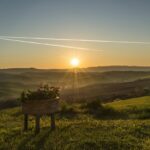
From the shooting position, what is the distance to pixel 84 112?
28.4 meters

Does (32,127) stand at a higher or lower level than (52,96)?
lower

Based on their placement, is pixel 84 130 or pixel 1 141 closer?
pixel 1 141

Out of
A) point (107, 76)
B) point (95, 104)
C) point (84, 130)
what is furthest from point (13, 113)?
point (107, 76)

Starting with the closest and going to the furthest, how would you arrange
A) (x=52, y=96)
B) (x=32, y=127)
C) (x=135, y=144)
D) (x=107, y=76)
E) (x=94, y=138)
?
(x=135, y=144)
(x=94, y=138)
(x=52, y=96)
(x=32, y=127)
(x=107, y=76)

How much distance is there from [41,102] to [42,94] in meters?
0.55

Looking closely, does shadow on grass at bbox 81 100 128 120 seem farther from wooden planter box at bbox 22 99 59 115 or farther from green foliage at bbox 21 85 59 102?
wooden planter box at bbox 22 99 59 115

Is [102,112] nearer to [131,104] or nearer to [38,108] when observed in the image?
[131,104]

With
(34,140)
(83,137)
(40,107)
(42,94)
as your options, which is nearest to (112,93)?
(42,94)

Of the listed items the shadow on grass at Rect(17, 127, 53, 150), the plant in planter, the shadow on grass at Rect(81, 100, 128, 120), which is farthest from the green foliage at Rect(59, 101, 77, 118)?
the shadow on grass at Rect(17, 127, 53, 150)

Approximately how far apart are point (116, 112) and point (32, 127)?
9.06 metres

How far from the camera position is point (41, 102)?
17.8 metres

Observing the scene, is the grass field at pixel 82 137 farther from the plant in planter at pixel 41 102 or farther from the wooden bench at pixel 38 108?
the plant in planter at pixel 41 102

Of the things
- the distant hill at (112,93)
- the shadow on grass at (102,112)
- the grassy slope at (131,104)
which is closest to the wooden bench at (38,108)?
the shadow on grass at (102,112)

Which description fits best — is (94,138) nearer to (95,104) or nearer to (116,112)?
(116,112)
